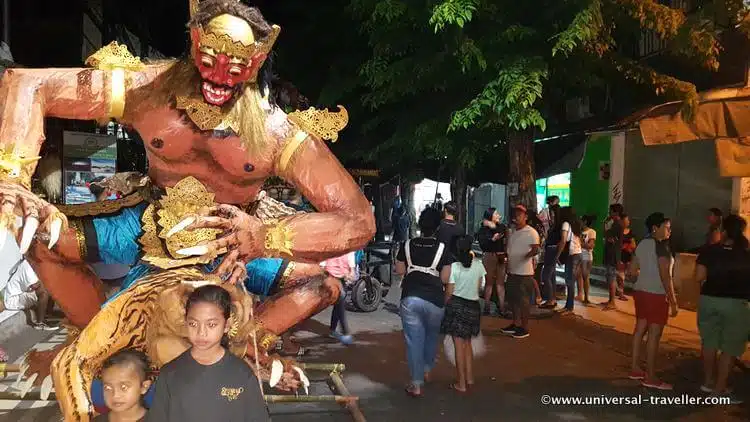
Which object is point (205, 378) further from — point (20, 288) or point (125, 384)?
point (20, 288)

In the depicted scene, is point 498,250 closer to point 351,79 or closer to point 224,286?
point 351,79

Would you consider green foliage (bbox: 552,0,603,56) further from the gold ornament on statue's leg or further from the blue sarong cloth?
the blue sarong cloth

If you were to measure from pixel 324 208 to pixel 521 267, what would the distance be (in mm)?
5745

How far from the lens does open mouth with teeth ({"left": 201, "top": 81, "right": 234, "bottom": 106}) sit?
6.49 ft

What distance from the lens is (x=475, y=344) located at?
710cm

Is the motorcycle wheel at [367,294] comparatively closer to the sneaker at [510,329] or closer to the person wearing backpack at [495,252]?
the person wearing backpack at [495,252]

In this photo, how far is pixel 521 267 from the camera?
7387 mm

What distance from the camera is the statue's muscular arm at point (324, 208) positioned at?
1.95m

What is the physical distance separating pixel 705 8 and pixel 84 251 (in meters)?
7.41

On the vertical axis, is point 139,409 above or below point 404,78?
below

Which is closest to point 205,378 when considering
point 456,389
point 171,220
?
point 171,220

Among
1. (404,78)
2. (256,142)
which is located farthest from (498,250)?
(256,142)

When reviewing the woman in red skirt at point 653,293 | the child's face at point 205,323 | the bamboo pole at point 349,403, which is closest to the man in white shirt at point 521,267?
the woman in red skirt at point 653,293

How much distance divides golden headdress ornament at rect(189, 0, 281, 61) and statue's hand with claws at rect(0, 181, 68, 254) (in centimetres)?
68
